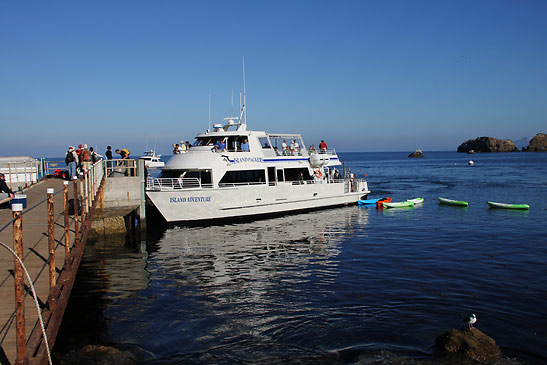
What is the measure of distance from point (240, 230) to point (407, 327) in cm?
1275

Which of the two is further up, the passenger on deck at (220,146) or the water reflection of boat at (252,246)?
the passenger on deck at (220,146)

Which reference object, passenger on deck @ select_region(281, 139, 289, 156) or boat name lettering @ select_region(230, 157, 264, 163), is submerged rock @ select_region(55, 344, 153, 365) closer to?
boat name lettering @ select_region(230, 157, 264, 163)

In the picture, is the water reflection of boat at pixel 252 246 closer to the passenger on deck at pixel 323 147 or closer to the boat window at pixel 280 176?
the boat window at pixel 280 176

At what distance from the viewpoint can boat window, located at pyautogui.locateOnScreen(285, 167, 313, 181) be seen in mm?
25916

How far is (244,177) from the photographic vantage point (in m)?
23.7

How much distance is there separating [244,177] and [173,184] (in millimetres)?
3822

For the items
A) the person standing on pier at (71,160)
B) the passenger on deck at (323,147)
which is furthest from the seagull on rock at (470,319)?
the passenger on deck at (323,147)

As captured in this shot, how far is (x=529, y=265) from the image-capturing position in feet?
48.1

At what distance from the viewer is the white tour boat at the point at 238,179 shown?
21.8 m

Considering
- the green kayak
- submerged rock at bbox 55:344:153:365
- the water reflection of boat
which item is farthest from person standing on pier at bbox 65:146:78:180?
the green kayak

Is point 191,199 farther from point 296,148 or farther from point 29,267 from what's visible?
point 29,267

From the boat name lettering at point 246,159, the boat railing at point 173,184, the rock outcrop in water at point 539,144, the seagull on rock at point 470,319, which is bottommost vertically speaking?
the seagull on rock at point 470,319

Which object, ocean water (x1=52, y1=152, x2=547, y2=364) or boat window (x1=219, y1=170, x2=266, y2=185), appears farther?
boat window (x1=219, y1=170, x2=266, y2=185)

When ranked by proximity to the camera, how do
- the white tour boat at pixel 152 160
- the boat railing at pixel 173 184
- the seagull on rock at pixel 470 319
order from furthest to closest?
the white tour boat at pixel 152 160 → the boat railing at pixel 173 184 → the seagull on rock at pixel 470 319
